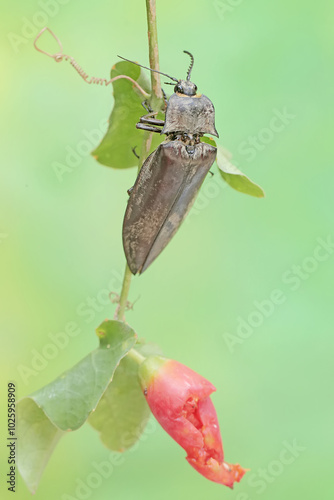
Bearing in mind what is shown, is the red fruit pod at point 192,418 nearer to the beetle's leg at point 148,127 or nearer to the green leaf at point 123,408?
the green leaf at point 123,408

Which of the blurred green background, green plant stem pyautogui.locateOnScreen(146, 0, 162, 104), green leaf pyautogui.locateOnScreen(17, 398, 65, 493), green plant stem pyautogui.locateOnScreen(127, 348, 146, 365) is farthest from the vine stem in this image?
the blurred green background

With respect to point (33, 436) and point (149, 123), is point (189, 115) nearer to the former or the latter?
point (149, 123)

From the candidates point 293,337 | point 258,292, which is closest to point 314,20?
point 258,292

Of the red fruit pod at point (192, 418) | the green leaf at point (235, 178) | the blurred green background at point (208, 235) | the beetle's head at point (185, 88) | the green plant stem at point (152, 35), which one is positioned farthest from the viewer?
the blurred green background at point (208, 235)

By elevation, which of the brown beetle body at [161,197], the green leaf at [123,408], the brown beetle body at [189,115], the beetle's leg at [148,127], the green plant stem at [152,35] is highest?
the green plant stem at [152,35]

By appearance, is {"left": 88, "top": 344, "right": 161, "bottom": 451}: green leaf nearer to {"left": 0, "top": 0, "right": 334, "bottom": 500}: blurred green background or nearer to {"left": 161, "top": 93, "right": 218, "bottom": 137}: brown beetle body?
{"left": 0, "top": 0, "right": 334, "bottom": 500}: blurred green background

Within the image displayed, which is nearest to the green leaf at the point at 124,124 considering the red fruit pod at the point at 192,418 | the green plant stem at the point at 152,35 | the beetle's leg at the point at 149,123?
the beetle's leg at the point at 149,123

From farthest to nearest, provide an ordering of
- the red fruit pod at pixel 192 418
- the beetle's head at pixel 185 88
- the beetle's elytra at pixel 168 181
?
the beetle's head at pixel 185 88 < the beetle's elytra at pixel 168 181 < the red fruit pod at pixel 192 418

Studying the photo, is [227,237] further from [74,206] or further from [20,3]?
[20,3]
